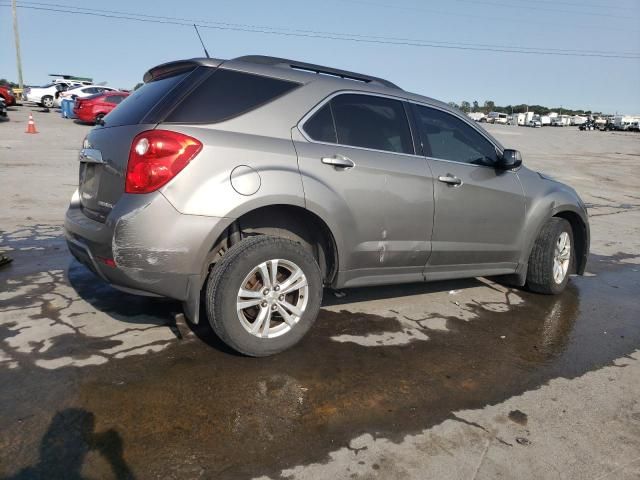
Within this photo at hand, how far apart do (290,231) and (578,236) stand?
343 centimetres

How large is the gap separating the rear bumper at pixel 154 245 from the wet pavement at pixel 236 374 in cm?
53

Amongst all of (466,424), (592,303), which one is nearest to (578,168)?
(592,303)

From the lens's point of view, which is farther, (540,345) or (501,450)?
(540,345)

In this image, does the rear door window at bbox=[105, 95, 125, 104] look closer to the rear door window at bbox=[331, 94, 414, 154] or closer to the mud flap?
the rear door window at bbox=[331, 94, 414, 154]

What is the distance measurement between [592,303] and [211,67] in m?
4.17

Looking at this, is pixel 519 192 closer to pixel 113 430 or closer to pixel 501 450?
pixel 501 450

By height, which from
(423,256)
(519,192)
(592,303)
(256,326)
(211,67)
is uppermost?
(211,67)

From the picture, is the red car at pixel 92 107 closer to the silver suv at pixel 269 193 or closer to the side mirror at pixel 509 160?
the silver suv at pixel 269 193

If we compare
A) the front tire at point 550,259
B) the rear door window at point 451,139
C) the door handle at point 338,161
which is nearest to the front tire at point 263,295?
the door handle at point 338,161

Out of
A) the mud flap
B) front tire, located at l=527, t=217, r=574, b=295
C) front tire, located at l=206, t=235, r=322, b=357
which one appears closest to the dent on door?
front tire, located at l=527, t=217, r=574, b=295

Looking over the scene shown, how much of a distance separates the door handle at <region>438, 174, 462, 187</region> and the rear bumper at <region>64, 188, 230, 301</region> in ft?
6.06

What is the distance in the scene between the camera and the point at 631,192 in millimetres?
13977

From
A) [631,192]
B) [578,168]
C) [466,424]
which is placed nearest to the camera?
[466,424]

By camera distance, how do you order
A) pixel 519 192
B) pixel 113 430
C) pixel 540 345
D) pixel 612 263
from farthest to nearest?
1. pixel 612 263
2. pixel 519 192
3. pixel 540 345
4. pixel 113 430
